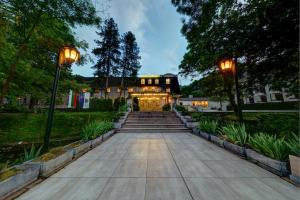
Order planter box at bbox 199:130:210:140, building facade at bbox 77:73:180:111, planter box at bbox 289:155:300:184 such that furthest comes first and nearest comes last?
building facade at bbox 77:73:180:111
planter box at bbox 199:130:210:140
planter box at bbox 289:155:300:184

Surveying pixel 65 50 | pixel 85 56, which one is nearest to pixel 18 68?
pixel 85 56

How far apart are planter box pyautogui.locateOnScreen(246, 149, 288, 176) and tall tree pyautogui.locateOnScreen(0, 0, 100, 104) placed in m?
9.12

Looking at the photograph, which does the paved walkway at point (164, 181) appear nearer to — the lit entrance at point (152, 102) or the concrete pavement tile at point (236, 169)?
the concrete pavement tile at point (236, 169)

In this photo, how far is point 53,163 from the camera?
Answer: 169 inches

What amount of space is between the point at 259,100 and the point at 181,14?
4792 centimetres

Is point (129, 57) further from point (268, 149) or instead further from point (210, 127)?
point (268, 149)

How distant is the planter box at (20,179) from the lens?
2823mm

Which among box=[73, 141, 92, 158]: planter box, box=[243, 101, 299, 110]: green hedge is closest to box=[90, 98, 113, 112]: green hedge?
box=[73, 141, 92, 158]: planter box

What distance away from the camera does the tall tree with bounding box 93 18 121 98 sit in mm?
30391

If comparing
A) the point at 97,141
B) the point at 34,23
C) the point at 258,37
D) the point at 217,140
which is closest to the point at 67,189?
the point at 97,141

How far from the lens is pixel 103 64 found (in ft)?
99.3

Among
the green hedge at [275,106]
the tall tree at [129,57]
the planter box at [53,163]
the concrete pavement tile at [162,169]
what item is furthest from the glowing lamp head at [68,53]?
the green hedge at [275,106]

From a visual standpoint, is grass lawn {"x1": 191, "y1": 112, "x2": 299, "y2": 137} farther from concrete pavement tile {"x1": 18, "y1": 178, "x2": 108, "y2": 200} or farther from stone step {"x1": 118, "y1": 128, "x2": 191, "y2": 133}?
concrete pavement tile {"x1": 18, "y1": 178, "x2": 108, "y2": 200}

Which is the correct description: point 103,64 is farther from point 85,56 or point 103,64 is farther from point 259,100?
point 259,100
